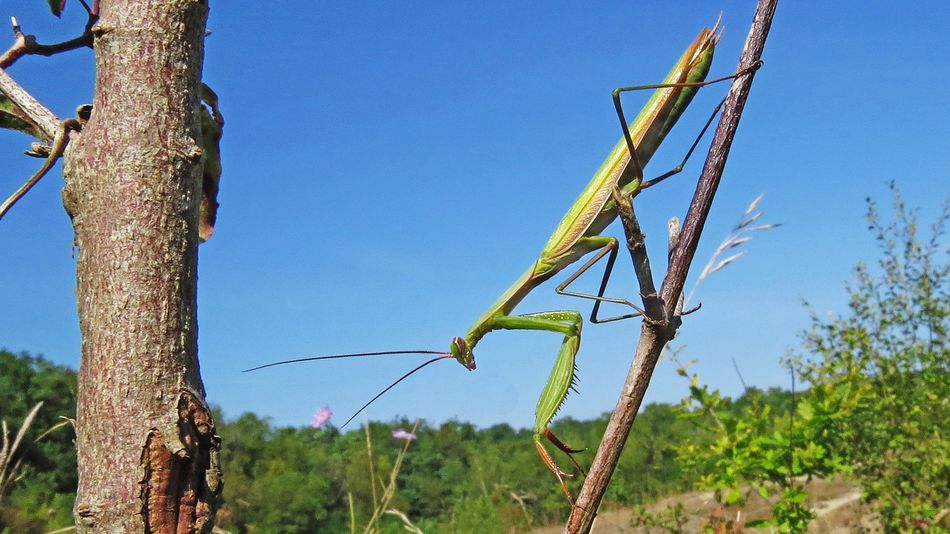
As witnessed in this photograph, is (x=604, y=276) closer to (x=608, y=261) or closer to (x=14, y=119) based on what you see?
(x=608, y=261)

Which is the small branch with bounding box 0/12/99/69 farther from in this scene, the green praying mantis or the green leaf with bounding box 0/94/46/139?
the green praying mantis

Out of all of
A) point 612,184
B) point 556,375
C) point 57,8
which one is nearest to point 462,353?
point 556,375

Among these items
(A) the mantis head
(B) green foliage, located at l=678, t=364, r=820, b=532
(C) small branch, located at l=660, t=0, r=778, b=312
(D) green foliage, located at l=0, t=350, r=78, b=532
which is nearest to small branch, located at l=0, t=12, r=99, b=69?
(A) the mantis head

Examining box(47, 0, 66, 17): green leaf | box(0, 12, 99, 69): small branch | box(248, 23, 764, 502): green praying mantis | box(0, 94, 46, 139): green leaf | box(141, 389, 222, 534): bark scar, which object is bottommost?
box(141, 389, 222, 534): bark scar

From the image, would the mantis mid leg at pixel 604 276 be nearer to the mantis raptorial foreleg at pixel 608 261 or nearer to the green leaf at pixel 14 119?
the mantis raptorial foreleg at pixel 608 261

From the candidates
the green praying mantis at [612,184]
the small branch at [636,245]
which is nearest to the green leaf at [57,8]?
the green praying mantis at [612,184]

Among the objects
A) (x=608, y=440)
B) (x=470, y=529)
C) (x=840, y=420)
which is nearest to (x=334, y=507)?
(x=470, y=529)
